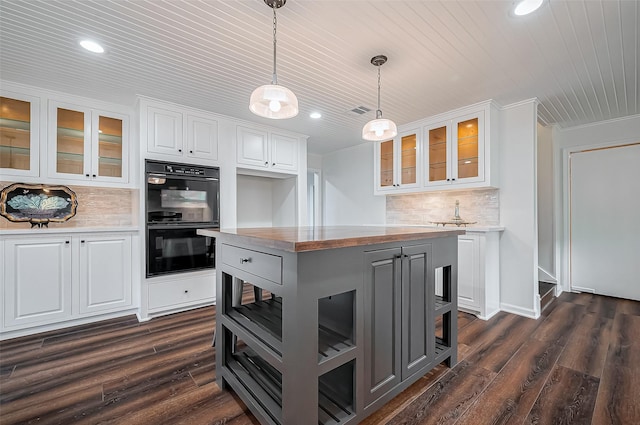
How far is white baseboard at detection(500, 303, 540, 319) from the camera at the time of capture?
3032 mm

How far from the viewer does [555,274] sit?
12.9 ft

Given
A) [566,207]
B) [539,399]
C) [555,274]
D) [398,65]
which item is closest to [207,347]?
[539,399]

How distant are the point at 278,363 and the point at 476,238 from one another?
8.74ft

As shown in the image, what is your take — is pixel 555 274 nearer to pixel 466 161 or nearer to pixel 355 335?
pixel 466 161

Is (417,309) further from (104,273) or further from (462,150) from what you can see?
(104,273)

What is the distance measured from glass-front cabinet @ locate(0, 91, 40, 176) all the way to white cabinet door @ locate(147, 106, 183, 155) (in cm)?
100

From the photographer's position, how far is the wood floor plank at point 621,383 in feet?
5.08

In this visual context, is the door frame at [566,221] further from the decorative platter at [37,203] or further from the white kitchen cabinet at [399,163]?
the decorative platter at [37,203]

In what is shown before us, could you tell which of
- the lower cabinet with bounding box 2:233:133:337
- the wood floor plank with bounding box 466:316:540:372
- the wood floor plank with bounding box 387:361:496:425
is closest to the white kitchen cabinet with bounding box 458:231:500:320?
the wood floor plank with bounding box 466:316:540:372

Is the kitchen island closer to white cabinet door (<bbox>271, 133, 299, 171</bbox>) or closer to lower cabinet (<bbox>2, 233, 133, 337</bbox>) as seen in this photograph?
lower cabinet (<bbox>2, 233, 133, 337</bbox>)

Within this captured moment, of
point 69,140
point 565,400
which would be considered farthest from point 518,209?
point 69,140

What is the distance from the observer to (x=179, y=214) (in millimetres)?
3162

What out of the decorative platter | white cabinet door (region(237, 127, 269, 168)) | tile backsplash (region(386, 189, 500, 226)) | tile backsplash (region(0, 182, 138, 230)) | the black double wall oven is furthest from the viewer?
white cabinet door (region(237, 127, 269, 168))

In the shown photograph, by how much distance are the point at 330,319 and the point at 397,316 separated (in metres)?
0.40
